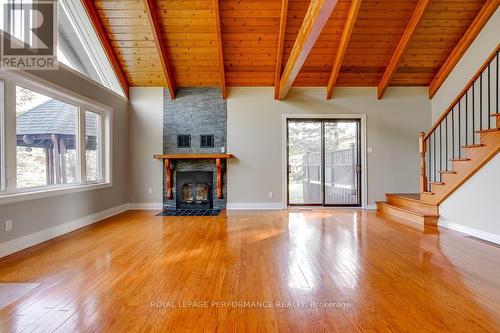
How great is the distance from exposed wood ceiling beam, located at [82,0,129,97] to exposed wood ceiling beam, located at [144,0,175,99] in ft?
3.13

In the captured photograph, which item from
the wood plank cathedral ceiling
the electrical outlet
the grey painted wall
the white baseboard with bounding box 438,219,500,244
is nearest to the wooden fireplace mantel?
the grey painted wall

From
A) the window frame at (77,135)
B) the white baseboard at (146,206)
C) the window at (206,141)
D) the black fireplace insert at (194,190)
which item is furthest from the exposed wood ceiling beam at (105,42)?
the white baseboard at (146,206)

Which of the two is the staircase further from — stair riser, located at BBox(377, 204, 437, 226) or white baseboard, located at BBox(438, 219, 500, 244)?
white baseboard, located at BBox(438, 219, 500, 244)

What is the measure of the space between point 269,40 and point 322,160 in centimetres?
286

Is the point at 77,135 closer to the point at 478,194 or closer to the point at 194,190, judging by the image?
the point at 194,190

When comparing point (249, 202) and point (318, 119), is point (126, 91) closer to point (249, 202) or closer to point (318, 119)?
point (249, 202)

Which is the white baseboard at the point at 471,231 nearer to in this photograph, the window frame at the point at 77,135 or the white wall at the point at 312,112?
the white wall at the point at 312,112

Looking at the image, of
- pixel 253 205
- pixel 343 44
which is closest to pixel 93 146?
pixel 253 205

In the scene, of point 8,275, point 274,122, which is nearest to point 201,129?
point 274,122

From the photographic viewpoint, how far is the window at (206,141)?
231 inches

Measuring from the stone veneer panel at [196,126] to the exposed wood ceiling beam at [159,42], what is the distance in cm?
42

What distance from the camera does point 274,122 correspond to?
5.86m

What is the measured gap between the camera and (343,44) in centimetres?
469

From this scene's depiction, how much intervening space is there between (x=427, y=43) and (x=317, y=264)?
501 centimetres
